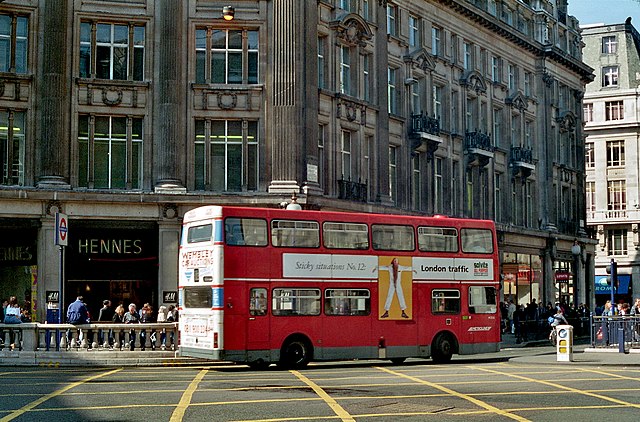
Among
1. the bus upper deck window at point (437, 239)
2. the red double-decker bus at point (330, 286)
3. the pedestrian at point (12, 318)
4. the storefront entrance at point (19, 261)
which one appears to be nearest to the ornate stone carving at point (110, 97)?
the storefront entrance at point (19, 261)

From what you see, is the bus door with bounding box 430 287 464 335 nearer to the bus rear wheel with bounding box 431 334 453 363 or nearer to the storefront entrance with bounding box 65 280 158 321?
the bus rear wheel with bounding box 431 334 453 363

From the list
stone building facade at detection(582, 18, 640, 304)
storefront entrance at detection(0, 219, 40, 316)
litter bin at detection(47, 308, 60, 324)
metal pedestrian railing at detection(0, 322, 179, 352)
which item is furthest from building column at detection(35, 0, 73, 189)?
stone building facade at detection(582, 18, 640, 304)

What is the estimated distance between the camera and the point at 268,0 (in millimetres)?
42719

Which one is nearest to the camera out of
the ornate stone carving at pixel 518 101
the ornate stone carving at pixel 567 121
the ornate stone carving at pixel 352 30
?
the ornate stone carving at pixel 352 30

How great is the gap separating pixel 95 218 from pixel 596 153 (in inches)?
2497

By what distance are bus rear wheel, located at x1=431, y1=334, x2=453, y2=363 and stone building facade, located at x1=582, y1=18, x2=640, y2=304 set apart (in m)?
59.3

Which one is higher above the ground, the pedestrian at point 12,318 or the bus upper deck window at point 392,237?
the bus upper deck window at point 392,237

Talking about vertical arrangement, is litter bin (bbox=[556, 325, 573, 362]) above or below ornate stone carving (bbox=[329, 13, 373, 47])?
below

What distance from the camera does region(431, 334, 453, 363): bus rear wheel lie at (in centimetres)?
3262

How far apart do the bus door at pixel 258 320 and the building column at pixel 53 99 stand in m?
14.5

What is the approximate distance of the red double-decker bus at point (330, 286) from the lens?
28.1 m

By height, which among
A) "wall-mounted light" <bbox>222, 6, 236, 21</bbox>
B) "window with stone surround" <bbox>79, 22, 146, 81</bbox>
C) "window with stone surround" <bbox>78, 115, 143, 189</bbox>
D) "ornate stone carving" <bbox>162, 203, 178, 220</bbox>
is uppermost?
"wall-mounted light" <bbox>222, 6, 236, 21</bbox>

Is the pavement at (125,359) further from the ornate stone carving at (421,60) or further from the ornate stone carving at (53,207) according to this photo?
the ornate stone carving at (421,60)

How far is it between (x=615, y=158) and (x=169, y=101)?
6172 centimetres
